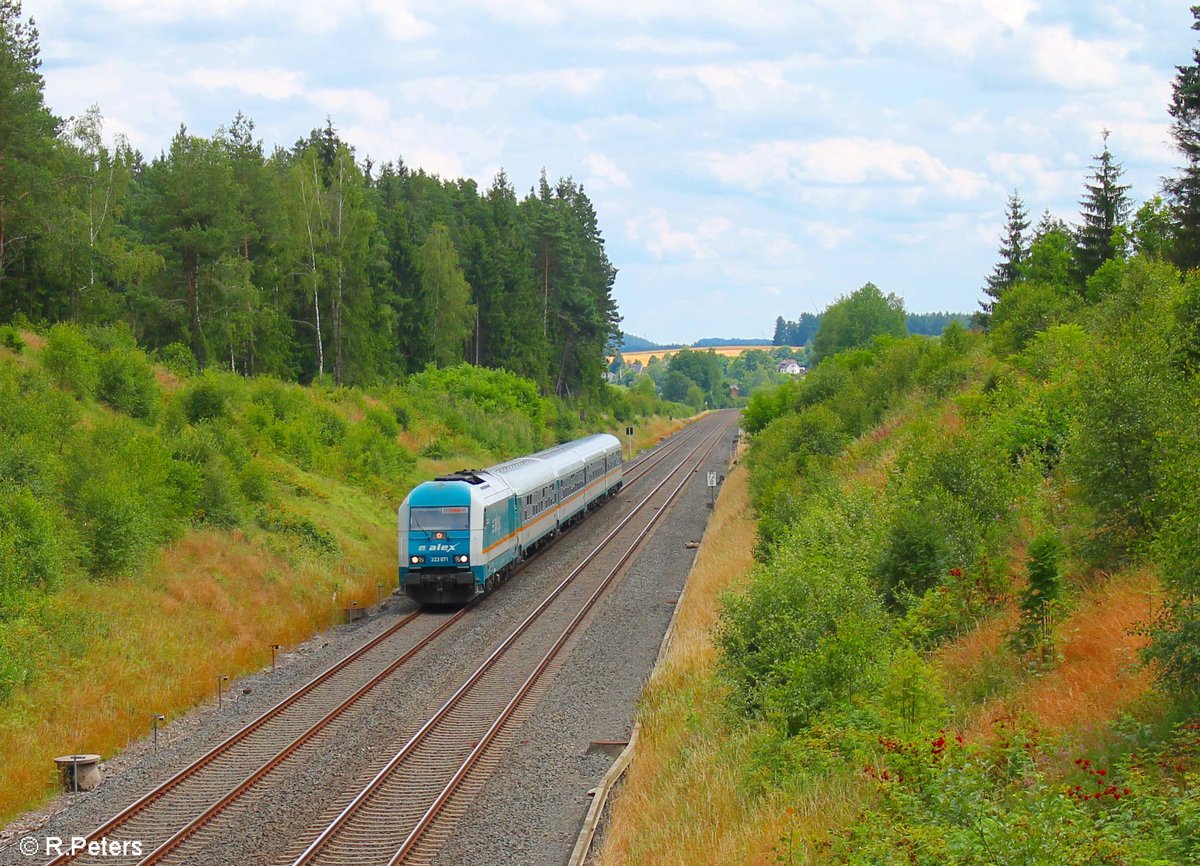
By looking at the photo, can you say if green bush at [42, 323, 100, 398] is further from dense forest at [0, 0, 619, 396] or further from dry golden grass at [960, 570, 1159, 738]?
dry golden grass at [960, 570, 1159, 738]

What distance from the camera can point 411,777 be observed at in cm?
1470

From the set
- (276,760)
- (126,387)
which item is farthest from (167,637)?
(126,387)

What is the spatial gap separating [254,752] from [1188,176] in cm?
2960

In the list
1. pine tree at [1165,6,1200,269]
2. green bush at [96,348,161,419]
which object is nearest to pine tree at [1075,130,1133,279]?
pine tree at [1165,6,1200,269]

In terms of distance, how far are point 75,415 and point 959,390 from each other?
89.9 feet

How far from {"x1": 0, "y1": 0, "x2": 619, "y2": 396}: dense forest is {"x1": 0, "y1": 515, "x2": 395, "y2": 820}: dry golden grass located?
16.3m

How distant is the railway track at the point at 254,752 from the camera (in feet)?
41.4

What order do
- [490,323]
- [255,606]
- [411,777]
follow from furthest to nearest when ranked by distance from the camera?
[490,323] < [255,606] < [411,777]

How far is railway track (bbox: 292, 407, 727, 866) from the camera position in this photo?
1244cm

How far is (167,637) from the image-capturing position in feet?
64.8

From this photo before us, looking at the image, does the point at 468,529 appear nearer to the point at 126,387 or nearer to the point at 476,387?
the point at 126,387

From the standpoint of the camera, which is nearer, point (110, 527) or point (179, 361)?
point (110, 527)

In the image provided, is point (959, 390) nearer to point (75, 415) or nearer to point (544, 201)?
point (75, 415)

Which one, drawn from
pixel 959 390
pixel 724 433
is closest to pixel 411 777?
pixel 959 390
